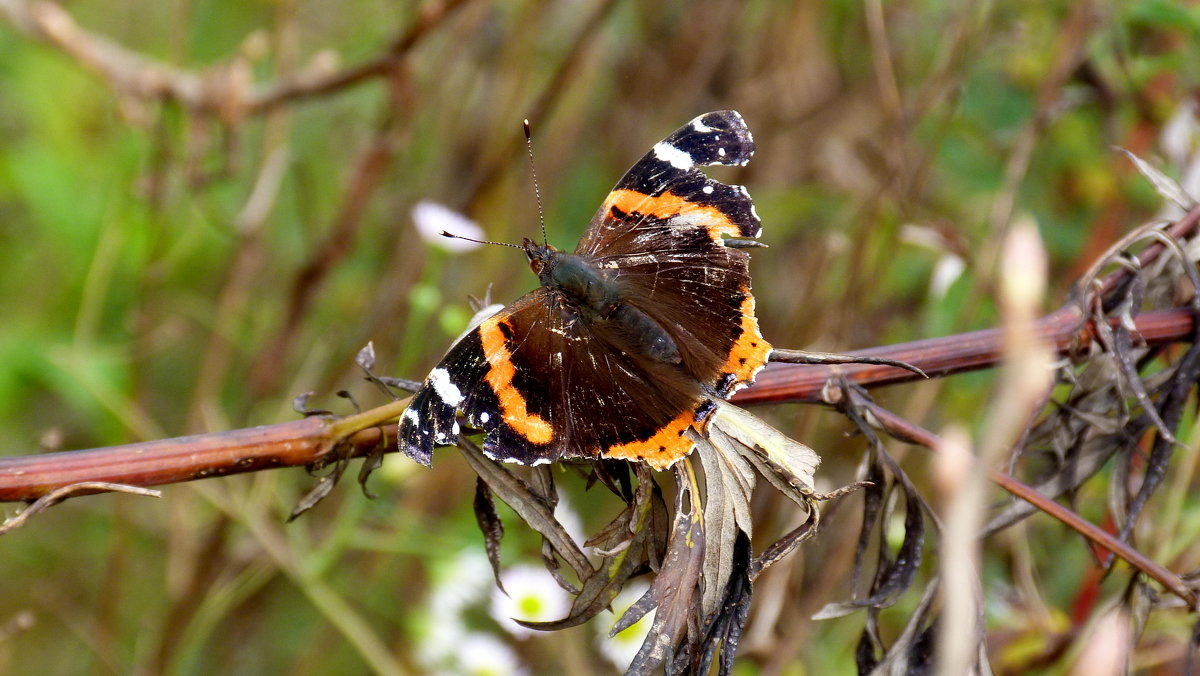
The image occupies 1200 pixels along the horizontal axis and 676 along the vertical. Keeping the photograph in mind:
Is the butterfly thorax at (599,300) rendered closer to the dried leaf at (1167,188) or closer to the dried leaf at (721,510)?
the dried leaf at (721,510)

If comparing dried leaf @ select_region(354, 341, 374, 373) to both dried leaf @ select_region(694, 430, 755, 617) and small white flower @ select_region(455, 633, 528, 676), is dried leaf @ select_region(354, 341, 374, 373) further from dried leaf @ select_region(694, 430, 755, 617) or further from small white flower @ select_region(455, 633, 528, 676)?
small white flower @ select_region(455, 633, 528, 676)

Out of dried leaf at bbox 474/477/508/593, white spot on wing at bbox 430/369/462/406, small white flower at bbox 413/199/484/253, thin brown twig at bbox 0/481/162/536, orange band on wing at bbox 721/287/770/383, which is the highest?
small white flower at bbox 413/199/484/253

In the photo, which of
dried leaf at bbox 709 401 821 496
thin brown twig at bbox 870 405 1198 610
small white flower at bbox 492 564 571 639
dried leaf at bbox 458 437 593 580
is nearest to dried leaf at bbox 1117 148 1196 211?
thin brown twig at bbox 870 405 1198 610

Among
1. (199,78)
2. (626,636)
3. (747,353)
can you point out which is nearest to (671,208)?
(747,353)

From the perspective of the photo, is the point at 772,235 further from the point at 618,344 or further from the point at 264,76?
the point at 264,76

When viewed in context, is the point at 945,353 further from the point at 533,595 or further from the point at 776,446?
the point at 533,595

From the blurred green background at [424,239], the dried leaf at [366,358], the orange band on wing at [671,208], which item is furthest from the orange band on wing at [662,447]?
the blurred green background at [424,239]

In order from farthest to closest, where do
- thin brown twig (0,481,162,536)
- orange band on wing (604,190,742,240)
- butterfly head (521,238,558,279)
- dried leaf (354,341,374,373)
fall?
butterfly head (521,238,558,279) < orange band on wing (604,190,742,240) < dried leaf (354,341,374,373) < thin brown twig (0,481,162,536)
